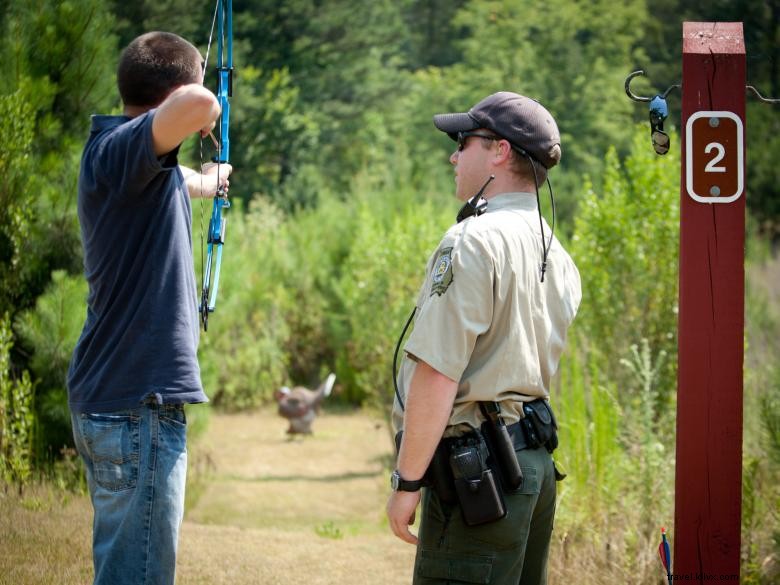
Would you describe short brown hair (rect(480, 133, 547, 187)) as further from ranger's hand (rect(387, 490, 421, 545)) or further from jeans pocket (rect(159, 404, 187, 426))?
jeans pocket (rect(159, 404, 187, 426))

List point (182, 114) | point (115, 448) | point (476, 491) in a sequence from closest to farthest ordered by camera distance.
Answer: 1. point (182, 114)
2. point (476, 491)
3. point (115, 448)

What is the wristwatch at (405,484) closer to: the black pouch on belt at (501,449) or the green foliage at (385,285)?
the black pouch on belt at (501,449)

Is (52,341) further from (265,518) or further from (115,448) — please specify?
(115,448)

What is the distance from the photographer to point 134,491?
2574 mm

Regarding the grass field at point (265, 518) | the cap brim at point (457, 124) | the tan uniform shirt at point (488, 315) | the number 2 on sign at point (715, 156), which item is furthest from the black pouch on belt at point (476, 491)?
the grass field at point (265, 518)

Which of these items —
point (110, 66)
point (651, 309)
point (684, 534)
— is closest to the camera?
point (684, 534)

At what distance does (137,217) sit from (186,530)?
339 centimetres

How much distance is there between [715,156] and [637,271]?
506 centimetres

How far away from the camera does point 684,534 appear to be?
305cm

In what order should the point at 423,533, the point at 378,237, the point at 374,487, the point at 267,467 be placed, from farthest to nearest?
the point at 378,237 < the point at 267,467 < the point at 374,487 < the point at 423,533

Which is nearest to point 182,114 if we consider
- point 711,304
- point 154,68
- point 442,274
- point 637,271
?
point 154,68

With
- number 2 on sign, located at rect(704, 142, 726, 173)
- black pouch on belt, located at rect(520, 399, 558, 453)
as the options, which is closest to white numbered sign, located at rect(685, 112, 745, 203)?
number 2 on sign, located at rect(704, 142, 726, 173)

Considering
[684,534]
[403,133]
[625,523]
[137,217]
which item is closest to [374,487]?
[625,523]

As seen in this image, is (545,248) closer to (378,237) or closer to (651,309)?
(651,309)
